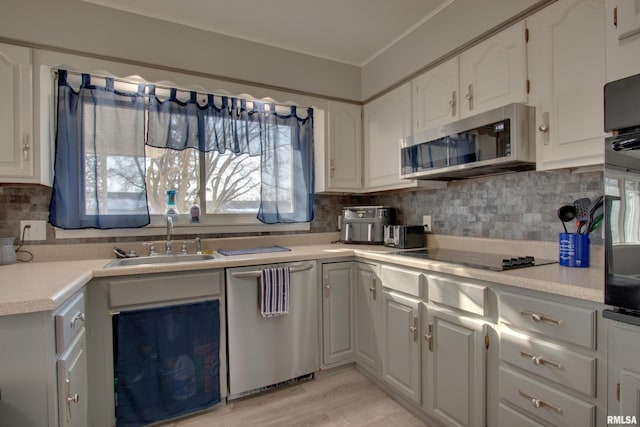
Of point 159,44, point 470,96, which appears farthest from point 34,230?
point 470,96

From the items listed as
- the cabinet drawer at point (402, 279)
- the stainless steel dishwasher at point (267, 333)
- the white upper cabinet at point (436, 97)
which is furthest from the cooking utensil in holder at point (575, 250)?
the stainless steel dishwasher at point (267, 333)

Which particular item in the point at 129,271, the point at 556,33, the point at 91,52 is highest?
the point at 91,52

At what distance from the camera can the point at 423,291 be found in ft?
5.71

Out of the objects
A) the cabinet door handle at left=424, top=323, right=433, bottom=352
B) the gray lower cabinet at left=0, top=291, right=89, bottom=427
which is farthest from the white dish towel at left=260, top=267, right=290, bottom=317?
the gray lower cabinet at left=0, top=291, right=89, bottom=427

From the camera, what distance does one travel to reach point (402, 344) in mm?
1899

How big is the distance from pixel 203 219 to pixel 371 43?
188 centimetres

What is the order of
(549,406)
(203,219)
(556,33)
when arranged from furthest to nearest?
(203,219)
(556,33)
(549,406)

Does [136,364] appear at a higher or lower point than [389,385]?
higher

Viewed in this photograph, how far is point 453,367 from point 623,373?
0.71m

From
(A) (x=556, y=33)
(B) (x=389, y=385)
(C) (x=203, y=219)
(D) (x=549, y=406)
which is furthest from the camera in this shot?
(C) (x=203, y=219)

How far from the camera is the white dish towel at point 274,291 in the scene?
6.52 feet

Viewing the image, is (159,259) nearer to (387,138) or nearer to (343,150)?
(343,150)

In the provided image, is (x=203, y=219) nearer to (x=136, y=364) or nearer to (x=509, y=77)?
(x=136, y=364)

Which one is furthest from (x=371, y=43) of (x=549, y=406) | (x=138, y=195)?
(x=549, y=406)
